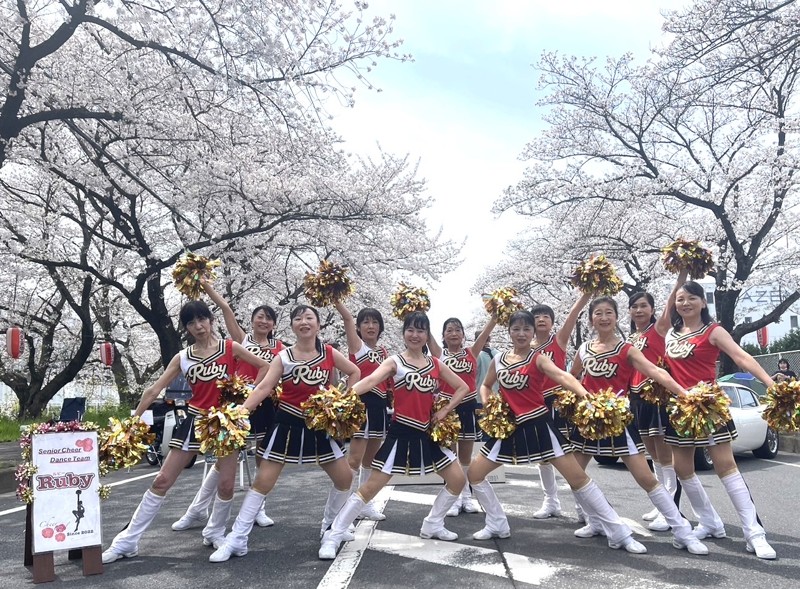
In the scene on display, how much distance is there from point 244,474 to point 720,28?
28.6 feet

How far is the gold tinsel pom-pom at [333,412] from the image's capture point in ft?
17.1

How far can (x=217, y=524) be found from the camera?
5664 millimetres

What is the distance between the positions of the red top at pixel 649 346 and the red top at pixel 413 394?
1860 millimetres

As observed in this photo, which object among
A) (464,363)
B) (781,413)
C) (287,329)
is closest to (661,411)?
(781,413)

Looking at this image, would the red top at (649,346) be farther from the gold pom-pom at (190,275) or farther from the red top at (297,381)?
the gold pom-pom at (190,275)

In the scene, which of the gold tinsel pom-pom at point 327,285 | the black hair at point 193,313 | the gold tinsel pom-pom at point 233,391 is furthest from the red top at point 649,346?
the black hair at point 193,313

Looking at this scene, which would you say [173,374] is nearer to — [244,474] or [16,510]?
[16,510]

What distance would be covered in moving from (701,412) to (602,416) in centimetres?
76

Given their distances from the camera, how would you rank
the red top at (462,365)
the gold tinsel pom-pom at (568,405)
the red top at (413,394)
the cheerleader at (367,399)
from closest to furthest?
the gold tinsel pom-pom at (568,405)
the red top at (413,394)
the cheerleader at (367,399)
the red top at (462,365)

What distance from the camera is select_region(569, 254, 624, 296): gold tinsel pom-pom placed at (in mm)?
6242

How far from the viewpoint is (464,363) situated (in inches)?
279

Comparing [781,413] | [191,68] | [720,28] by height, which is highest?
[191,68]

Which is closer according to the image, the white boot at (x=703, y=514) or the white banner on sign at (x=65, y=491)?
the white banner on sign at (x=65, y=491)

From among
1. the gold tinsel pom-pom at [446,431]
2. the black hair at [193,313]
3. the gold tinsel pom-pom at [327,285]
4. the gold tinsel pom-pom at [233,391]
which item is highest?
the gold tinsel pom-pom at [327,285]
